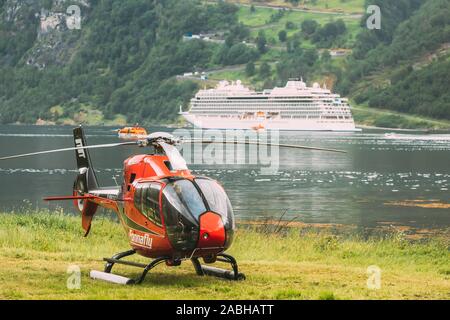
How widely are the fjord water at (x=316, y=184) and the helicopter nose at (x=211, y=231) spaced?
1705 centimetres

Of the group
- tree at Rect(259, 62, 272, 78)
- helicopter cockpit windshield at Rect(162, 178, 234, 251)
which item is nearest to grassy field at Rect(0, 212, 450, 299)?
helicopter cockpit windshield at Rect(162, 178, 234, 251)

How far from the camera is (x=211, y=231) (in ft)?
34.3

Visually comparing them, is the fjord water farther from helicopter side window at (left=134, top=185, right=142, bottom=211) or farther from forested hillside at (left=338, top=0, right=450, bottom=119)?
forested hillside at (left=338, top=0, right=450, bottom=119)

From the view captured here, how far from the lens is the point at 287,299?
32.3 feet

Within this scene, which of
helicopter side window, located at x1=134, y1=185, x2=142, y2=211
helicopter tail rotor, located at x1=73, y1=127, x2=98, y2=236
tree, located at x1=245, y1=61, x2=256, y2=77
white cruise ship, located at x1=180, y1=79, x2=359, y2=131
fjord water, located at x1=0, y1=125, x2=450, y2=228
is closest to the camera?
helicopter side window, located at x1=134, y1=185, x2=142, y2=211

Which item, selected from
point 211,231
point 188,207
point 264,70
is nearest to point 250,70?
point 264,70

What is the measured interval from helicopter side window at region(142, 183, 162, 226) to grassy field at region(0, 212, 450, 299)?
0.80 meters

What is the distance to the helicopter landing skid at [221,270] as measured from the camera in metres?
11.1

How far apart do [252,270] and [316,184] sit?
33082 mm

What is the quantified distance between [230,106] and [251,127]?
9169 millimetres

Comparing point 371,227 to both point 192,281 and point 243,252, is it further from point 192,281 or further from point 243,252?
point 192,281

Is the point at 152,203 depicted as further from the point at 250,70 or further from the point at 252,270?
the point at 250,70

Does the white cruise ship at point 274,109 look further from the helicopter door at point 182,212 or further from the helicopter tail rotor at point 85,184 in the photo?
the helicopter door at point 182,212

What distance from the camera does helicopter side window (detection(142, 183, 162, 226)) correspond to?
10.7m
